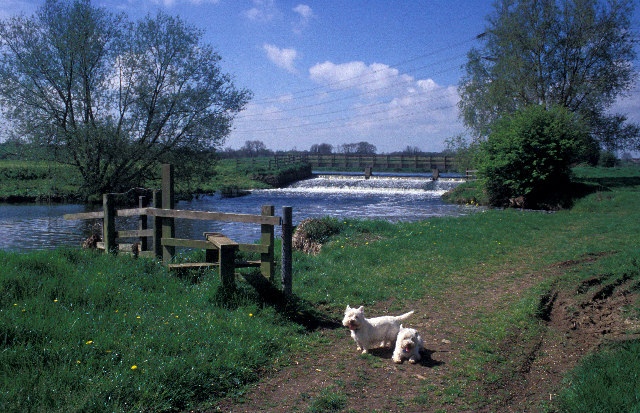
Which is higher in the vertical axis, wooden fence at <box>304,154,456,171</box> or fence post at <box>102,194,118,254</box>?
wooden fence at <box>304,154,456,171</box>

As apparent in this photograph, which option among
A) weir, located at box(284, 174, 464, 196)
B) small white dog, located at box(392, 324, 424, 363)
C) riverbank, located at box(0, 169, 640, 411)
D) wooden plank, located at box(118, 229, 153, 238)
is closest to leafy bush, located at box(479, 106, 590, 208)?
weir, located at box(284, 174, 464, 196)

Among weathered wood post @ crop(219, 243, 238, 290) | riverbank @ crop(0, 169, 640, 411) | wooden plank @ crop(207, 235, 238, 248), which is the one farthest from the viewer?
wooden plank @ crop(207, 235, 238, 248)

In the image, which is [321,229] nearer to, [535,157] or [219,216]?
[219,216]

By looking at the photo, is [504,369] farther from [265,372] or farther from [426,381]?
[265,372]

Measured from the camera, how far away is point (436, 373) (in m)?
5.27

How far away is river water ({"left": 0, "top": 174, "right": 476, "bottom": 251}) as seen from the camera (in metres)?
17.6

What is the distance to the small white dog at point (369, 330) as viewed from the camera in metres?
5.86

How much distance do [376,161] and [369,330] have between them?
61.1 m

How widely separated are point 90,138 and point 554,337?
27.0 m

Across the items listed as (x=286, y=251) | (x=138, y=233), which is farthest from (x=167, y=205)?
(x=286, y=251)

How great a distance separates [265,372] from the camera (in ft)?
17.3

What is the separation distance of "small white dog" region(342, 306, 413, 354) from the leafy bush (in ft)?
67.6

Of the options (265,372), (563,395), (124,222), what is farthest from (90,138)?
(563,395)

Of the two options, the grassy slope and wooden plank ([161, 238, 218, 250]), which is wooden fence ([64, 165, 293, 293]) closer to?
wooden plank ([161, 238, 218, 250])
